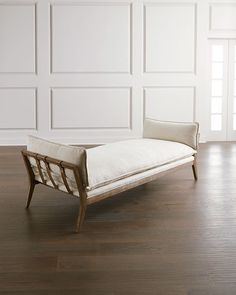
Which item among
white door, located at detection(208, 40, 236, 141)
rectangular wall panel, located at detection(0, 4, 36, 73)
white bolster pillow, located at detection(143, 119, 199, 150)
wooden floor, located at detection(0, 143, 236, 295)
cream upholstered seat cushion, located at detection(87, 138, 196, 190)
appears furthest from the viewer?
white door, located at detection(208, 40, 236, 141)

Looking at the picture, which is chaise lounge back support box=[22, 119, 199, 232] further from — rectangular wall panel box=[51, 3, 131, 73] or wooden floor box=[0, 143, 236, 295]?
rectangular wall panel box=[51, 3, 131, 73]

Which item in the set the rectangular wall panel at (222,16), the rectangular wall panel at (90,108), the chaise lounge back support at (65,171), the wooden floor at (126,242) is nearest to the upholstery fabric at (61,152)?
the chaise lounge back support at (65,171)

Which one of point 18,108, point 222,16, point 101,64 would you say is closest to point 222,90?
point 222,16

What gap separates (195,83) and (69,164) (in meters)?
4.72

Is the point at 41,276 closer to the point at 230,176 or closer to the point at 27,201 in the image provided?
the point at 27,201

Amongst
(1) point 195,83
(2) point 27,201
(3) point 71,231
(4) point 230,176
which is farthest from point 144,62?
(3) point 71,231

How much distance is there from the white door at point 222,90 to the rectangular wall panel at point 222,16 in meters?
0.26

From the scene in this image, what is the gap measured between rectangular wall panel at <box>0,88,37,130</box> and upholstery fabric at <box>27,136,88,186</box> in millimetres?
3706

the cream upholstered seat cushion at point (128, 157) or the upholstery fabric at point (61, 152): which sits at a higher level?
the upholstery fabric at point (61, 152)

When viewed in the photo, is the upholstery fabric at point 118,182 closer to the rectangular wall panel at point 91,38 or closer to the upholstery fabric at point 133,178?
the upholstery fabric at point 133,178

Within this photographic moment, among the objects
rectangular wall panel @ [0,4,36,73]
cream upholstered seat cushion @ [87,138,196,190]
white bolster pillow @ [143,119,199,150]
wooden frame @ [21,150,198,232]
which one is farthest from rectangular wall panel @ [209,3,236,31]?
wooden frame @ [21,150,198,232]

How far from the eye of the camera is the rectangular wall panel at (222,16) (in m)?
7.51

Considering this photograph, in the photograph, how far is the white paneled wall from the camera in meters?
7.45

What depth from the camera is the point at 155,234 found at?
3.32 m
